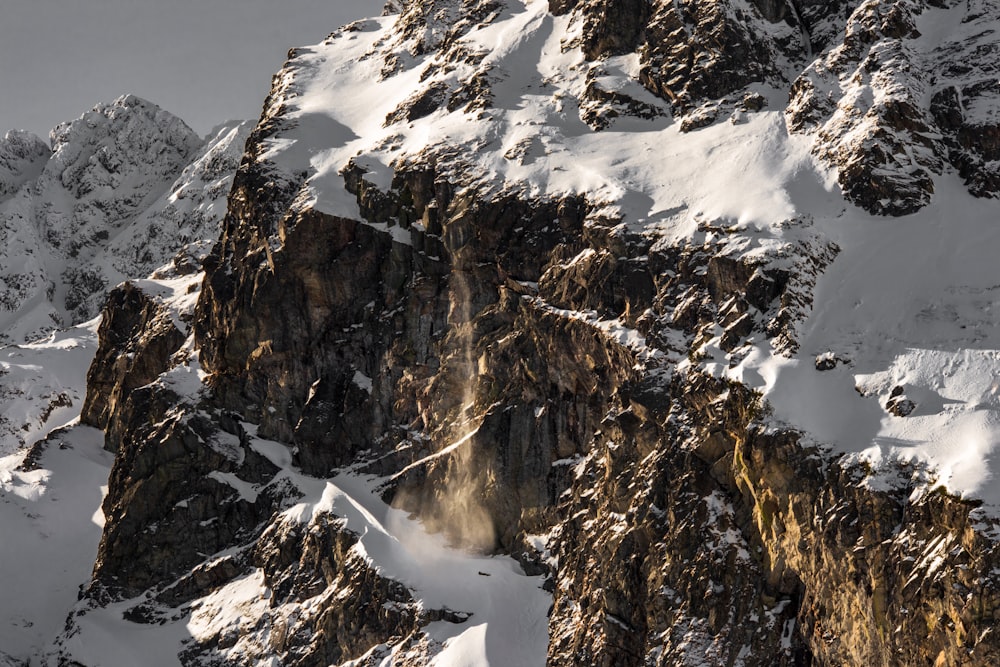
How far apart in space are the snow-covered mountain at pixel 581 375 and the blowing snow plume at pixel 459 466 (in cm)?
19

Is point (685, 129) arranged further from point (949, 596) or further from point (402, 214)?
point (949, 596)

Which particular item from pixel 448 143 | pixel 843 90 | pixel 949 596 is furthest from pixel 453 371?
pixel 949 596

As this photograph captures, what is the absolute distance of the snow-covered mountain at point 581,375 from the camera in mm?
58219

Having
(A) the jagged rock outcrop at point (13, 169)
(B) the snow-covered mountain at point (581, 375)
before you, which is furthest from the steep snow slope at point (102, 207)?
(B) the snow-covered mountain at point (581, 375)

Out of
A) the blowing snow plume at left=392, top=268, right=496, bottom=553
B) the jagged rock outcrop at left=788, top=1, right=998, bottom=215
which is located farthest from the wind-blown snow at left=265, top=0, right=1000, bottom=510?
the blowing snow plume at left=392, top=268, right=496, bottom=553

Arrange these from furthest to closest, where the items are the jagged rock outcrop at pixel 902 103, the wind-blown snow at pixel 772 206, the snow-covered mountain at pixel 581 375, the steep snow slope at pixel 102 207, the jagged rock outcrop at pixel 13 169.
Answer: the jagged rock outcrop at pixel 13 169
the steep snow slope at pixel 102 207
the jagged rock outcrop at pixel 902 103
the snow-covered mountain at pixel 581 375
the wind-blown snow at pixel 772 206

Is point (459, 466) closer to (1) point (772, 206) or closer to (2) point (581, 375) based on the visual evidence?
(2) point (581, 375)

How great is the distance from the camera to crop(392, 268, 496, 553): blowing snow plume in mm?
77625

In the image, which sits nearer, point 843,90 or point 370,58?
point 843,90

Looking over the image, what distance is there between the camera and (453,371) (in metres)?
80.8

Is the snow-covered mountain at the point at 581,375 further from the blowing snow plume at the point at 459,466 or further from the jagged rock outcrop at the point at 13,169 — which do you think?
the jagged rock outcrop at the point at 13,169

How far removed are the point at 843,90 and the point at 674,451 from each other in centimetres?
2649

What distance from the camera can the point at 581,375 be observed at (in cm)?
7356

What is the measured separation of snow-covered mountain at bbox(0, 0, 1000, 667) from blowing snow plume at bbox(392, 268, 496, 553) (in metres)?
0.19
